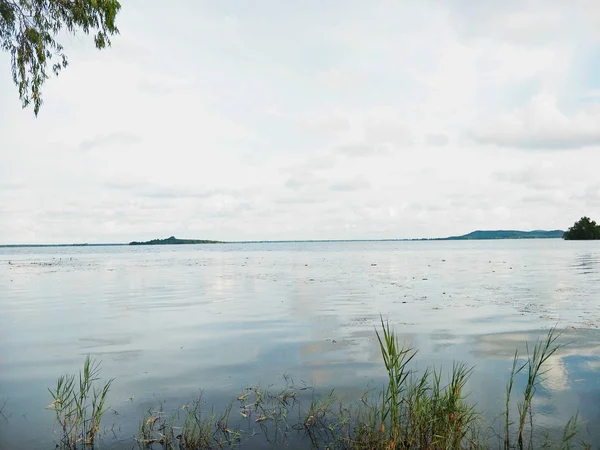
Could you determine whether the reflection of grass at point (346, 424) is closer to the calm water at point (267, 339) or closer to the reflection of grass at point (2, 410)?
the calm water at point (267, 339)

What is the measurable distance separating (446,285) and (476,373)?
2186 centimetres

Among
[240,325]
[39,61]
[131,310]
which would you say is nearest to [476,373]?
[240,325]

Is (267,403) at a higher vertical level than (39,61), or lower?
lower

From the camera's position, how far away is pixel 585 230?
570ft

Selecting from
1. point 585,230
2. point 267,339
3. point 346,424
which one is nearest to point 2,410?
point 346,424

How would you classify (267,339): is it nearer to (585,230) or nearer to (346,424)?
(346,424)

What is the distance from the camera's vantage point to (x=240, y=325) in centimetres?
1977

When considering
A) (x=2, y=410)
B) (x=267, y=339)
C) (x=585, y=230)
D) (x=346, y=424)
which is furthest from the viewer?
(x=585, y=230)

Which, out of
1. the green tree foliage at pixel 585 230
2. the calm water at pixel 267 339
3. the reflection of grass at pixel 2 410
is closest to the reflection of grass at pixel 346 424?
the calm water at pixel 267 339

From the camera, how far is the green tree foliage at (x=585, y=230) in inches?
6703

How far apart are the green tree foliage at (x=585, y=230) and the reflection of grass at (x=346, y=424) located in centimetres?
18937

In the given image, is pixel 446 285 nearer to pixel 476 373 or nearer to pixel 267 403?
pixel 476 373

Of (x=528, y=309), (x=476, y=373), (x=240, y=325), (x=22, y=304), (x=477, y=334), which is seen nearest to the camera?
(x=476, y=373)

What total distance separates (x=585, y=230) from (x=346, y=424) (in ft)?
638
